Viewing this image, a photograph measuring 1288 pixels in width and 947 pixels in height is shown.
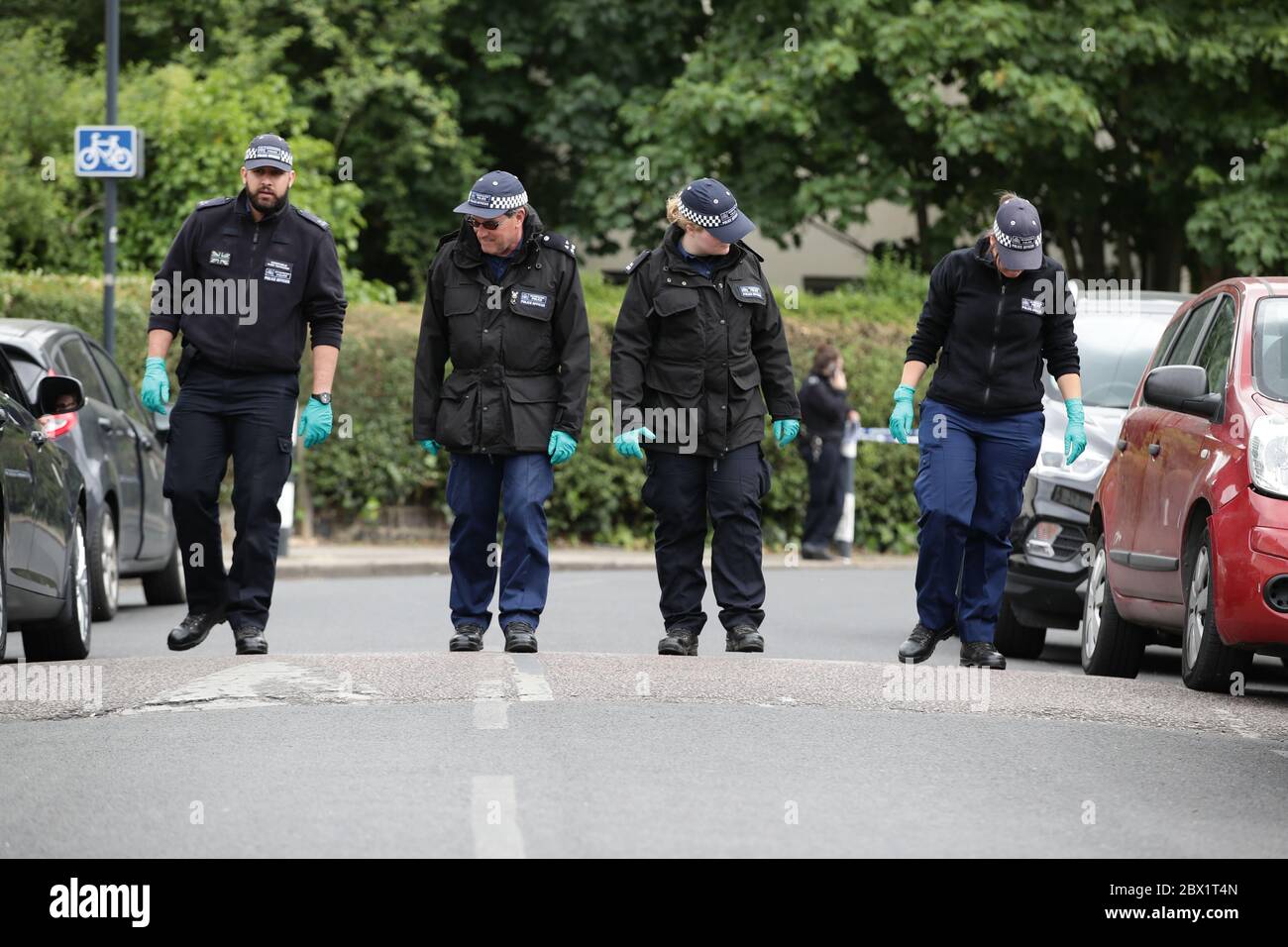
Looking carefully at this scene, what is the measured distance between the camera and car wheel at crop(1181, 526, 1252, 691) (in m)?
8.85

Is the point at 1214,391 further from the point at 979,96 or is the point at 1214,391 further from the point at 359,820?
the point at 979,96

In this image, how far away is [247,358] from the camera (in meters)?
9.54

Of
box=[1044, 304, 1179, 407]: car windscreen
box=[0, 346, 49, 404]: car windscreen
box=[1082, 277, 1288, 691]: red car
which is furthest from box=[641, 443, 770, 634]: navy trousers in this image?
box=[0, 346, 49, 404]: car windscreen

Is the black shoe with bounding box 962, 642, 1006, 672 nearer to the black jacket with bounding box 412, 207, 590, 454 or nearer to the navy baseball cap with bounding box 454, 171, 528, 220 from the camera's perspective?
the black jacket with bounding box 412, 207, 590, 454

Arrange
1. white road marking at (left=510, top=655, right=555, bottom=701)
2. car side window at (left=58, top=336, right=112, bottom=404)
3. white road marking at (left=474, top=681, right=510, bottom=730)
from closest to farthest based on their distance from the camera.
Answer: white road marking at (left=474, top=681, right=510, bottom=730) → white road marking at (left=510, top=655, right=555, bottom=701) → car side window at (left=58, top=336, right=112, bottom=404)

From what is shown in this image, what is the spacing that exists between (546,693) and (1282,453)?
2810 millimetres

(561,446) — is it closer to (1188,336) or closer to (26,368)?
(1188,336)

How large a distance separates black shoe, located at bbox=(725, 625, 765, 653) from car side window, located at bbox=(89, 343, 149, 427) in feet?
17.1

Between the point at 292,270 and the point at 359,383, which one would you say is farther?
the point at 359,383

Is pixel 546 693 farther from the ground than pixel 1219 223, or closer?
closer

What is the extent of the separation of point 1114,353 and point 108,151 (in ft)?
29.8

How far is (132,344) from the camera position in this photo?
19859 mm

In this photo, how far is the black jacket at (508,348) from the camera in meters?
9.75
